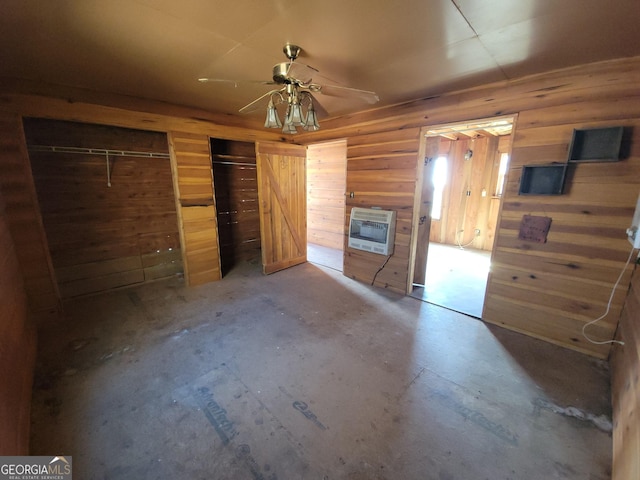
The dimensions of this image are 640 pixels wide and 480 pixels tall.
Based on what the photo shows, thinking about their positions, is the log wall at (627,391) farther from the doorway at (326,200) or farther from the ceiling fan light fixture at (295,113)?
the doorway at (326,200)

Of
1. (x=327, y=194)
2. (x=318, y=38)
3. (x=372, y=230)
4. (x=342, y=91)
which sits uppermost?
(x=318, y=38)

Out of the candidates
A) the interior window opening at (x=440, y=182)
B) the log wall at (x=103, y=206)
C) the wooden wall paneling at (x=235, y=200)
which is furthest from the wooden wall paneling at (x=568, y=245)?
the log wall at (x=103, y=206)

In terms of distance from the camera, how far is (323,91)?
175 cm

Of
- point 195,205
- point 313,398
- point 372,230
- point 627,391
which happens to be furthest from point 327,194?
point 627,391

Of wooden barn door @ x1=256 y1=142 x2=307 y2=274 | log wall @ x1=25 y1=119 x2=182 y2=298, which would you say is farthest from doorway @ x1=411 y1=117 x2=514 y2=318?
log wall @ x1=25 y1=119 x2=182 y2=298

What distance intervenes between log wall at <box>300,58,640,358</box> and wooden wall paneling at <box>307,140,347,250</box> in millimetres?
2545

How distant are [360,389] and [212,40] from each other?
2553mm

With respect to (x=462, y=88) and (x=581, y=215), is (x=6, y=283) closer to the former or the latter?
(x=462, y=88)

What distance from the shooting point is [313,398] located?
1.68 m

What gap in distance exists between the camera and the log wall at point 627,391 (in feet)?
3.65

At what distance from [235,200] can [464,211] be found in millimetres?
4948

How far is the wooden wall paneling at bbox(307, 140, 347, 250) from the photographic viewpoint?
5308 mm

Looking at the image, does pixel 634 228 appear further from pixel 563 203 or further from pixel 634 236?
pixel 563 203

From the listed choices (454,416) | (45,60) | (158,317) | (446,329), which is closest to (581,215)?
(446,329)
